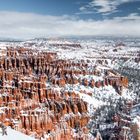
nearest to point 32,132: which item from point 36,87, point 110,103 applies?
point 36,87

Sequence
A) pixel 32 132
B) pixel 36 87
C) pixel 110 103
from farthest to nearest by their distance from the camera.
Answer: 1. pixel 110 103
2. pixel 36 87
3. pixel 32 132

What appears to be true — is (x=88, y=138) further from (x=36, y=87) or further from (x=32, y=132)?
(x=36, y=87)

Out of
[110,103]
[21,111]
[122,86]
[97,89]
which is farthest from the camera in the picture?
[122,86]

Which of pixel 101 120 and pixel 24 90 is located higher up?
pixel 24 90

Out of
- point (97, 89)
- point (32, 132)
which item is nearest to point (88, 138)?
point (32, 132)

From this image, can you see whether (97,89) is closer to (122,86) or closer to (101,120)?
(122,86)

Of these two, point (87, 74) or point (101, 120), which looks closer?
point (101, 120)
